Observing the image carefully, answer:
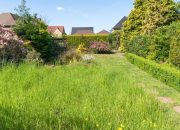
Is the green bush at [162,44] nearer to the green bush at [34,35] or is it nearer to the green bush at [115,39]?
the green bush at [34,35]

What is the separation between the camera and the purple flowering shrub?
1485 centimetres

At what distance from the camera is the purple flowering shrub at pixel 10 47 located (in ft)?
48.7

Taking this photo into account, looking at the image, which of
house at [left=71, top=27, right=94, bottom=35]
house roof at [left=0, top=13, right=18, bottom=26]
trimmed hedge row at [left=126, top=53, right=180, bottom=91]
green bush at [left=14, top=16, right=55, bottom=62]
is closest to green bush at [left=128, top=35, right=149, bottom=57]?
trimmed hedge row at [left=126, top=53, right=180, bottom=91]

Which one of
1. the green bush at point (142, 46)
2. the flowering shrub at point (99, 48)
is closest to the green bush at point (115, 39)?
the flowering shrub at point (99, 48)

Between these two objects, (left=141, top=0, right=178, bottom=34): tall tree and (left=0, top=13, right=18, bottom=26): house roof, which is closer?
(left=141, top=0, right=178, bottom=34): tall tree

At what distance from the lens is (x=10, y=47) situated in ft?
50.4

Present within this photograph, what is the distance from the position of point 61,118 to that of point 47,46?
1434 centimetres

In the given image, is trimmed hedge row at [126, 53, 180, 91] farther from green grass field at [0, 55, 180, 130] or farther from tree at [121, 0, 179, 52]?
tree at [121, 0, 179, 52]

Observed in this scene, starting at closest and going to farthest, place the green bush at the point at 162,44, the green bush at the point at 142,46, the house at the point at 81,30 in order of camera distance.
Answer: the green bush at the point at 162,44 < the green bush at the point at 142,46 < the house at the point at 81,30

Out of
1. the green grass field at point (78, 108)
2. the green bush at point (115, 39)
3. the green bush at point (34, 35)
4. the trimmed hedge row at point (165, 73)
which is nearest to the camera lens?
the green grass field at point (78, 108)

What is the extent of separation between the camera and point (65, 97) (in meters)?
6.83

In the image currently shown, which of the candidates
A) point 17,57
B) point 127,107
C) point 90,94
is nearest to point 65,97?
point 90,94

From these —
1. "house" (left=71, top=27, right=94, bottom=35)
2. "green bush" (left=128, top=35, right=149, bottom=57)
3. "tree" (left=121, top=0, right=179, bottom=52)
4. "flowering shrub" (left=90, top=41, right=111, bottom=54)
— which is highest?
"tree" (left=121, top=0, right=179, bottom=52)

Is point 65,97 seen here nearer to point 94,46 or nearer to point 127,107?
point 127,107
